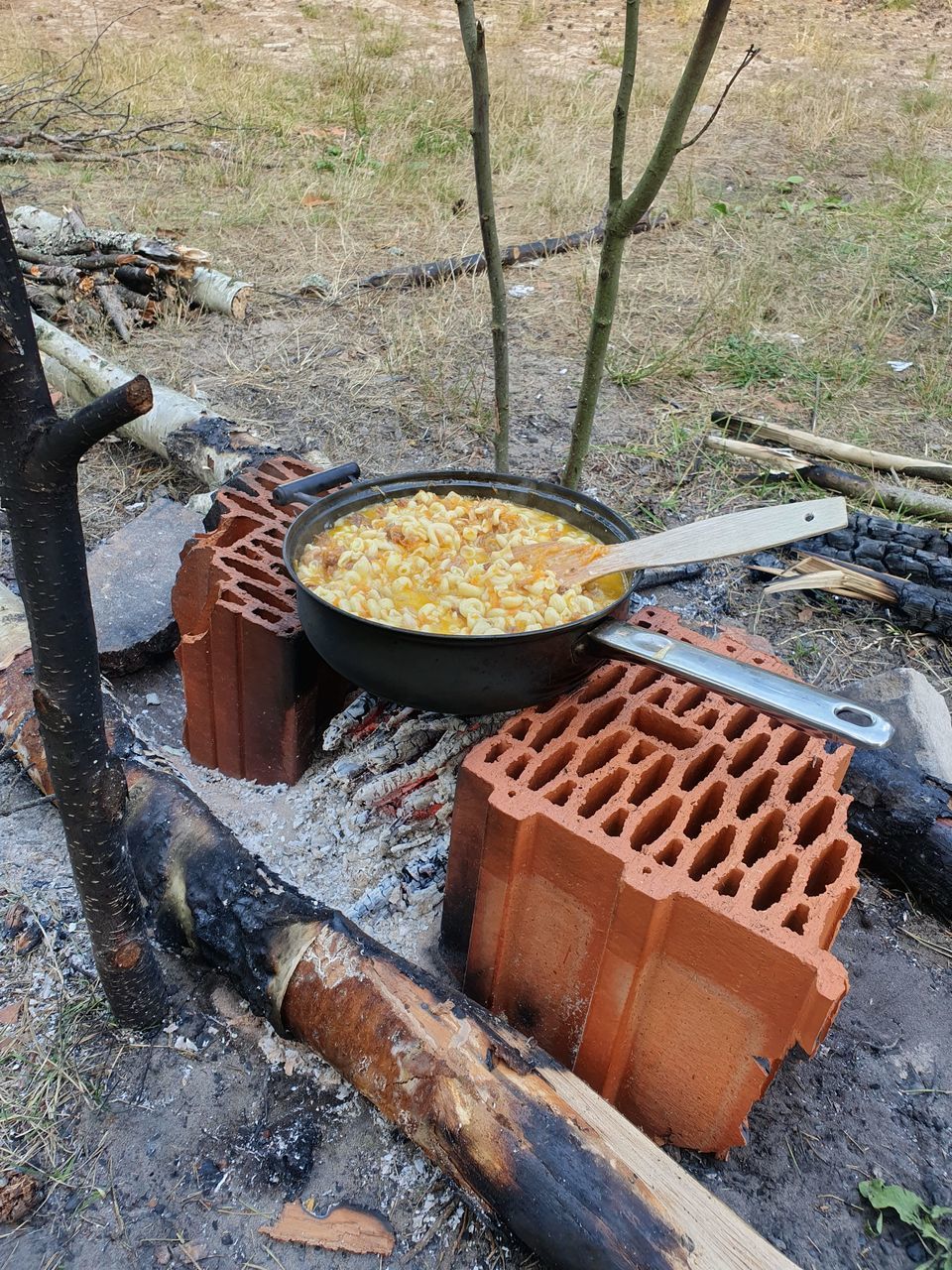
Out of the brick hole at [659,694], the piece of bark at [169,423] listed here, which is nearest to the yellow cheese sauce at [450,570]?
the brick hole at [659,694]

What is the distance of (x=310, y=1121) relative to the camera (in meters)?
2.13

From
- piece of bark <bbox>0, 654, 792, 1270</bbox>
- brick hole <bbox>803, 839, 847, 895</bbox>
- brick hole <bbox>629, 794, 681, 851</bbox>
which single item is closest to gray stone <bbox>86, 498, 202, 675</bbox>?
piece of bark <bbox>0, 654, 792, 1270</bbox>

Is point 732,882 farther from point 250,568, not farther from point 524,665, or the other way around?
point 250,568

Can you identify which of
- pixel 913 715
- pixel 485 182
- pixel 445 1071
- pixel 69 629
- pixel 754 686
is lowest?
pixel 913 715

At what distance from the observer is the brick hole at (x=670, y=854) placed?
1947mm

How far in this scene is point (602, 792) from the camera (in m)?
2.13

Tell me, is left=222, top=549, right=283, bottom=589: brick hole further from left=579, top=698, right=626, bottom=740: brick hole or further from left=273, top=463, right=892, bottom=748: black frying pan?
left=579, top=698, right=626, bottom=740: brick hole

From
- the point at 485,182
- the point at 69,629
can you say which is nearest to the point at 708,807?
the point at 69,629

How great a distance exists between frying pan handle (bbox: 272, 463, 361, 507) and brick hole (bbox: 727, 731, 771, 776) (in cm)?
145

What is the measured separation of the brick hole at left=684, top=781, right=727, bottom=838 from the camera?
2104 mm

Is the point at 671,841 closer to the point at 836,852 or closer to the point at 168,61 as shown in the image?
the point at 836,852

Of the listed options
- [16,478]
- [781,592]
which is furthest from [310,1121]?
[781,592]

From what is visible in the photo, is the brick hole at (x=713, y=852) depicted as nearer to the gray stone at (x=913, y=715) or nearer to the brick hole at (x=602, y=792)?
the brick hole at (x=602, y=792)

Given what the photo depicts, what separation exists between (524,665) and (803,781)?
80cm
